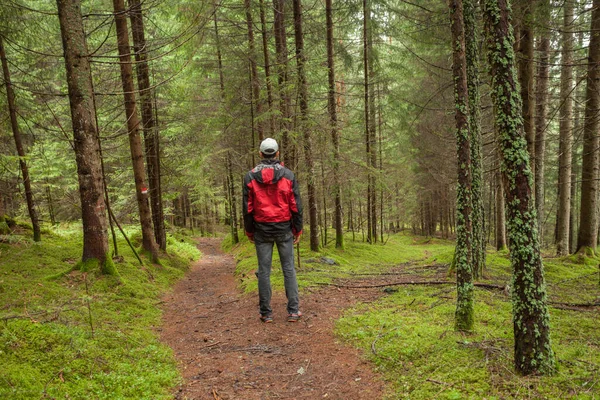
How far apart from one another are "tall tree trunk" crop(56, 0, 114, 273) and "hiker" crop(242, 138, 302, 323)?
10.8 feet

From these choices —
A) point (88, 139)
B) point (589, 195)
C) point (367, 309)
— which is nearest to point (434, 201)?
point (589, 195)

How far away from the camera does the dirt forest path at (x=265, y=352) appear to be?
3.46 metres

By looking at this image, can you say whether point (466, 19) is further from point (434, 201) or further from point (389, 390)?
point (434, 201)

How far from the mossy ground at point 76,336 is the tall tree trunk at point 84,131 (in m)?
0.64

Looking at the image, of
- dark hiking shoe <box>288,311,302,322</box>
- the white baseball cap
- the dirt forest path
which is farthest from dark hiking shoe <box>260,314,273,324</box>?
the white baseball cap

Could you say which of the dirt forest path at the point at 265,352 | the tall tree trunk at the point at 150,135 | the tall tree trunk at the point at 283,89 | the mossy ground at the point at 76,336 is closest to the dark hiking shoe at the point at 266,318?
the dirt forest path at the point at 265,352

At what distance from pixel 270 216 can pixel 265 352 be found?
1.90m

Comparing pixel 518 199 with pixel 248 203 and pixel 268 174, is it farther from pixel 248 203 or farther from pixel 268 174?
pixel 248 203

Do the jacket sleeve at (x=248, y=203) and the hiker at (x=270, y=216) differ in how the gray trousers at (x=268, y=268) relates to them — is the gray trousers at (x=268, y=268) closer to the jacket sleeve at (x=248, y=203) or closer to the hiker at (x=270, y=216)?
the hiker at (x=270, y=216)

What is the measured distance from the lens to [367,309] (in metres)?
5.76

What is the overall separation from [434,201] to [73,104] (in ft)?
86.7

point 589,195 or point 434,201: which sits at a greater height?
point 589,195

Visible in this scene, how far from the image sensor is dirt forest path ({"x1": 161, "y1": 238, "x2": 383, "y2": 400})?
3463mm

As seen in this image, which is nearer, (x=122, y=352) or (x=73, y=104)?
(x=122, y=352)
